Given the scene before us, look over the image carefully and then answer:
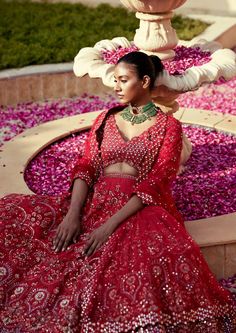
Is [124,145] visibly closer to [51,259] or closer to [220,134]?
[51,259]

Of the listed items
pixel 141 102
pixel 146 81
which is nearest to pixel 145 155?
pixel 141 102

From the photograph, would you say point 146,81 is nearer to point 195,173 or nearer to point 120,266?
point 120,266

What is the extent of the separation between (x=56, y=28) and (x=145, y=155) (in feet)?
19.4

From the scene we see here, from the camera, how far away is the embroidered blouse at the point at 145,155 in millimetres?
3885

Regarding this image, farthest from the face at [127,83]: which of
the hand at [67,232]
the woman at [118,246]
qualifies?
the hand at [67,232]

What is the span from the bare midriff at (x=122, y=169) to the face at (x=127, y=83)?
361 millimetres

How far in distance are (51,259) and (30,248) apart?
0.47 feet

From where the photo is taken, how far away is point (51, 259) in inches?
147

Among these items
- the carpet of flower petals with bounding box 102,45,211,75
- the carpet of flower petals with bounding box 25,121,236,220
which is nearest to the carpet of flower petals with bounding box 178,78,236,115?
the carpet of flower petals with bounding box 25,121,236,220

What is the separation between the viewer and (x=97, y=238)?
3.69 metres

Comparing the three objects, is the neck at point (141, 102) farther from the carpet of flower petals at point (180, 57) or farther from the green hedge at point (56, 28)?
the green hedge at point (56, 28)

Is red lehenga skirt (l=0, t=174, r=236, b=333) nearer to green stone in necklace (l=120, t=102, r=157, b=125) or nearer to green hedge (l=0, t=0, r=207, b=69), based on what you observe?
green stone in necklace (l=120, t=102, r=157, b=125)

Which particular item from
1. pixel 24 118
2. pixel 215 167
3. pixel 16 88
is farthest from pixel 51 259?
pixel 16 88

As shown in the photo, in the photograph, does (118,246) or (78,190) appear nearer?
(118,246)
